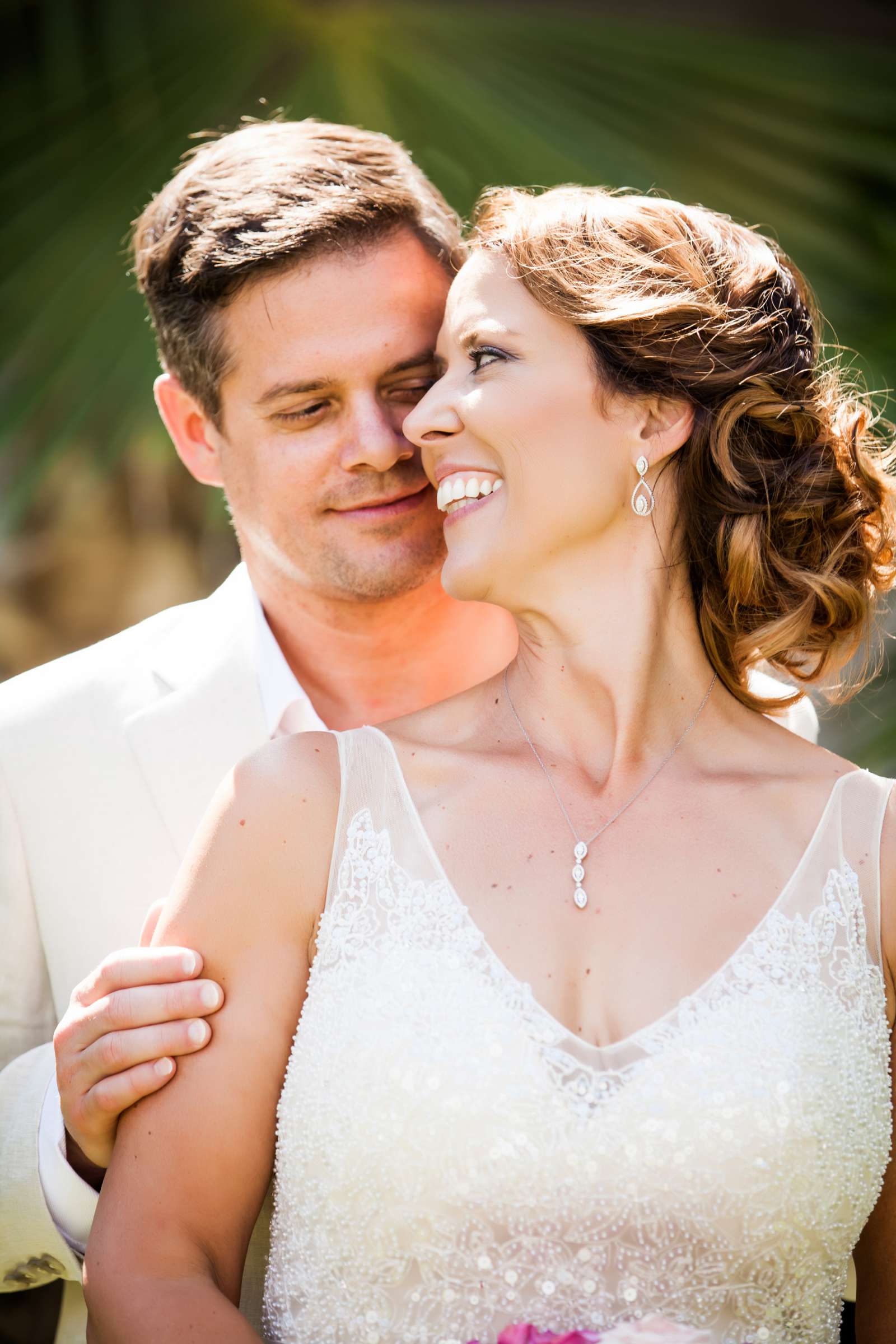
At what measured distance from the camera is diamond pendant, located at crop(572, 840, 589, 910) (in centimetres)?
210

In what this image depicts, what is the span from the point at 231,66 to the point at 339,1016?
9.81 ft

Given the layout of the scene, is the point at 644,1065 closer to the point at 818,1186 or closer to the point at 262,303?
the point at 818,1186

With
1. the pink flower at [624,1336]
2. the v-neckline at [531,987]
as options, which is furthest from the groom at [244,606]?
the pink flower at [624,1336]

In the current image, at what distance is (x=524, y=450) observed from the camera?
2.27 m

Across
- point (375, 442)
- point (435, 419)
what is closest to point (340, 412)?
point (375, 442)

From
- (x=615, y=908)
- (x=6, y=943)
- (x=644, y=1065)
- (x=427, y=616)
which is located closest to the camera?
(x=644, y=1065)

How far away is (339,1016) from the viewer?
2014 mm

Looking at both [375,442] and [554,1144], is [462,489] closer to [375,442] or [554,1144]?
[375,442]

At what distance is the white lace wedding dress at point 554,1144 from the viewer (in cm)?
191

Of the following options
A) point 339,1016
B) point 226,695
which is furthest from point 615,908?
point 226,695

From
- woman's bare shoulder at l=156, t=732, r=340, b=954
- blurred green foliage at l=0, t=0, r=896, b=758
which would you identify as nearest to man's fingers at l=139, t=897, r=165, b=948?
woman's bare shoulder at l=156, t=732, r=340, b=954

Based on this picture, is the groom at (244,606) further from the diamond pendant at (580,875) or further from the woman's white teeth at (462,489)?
the diamond pendant at (580,875)

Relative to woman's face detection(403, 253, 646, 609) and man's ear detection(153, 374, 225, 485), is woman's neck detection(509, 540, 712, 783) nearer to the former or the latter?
woman's face detection(403, 253, 646, 609)

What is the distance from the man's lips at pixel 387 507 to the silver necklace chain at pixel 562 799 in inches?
27.1
